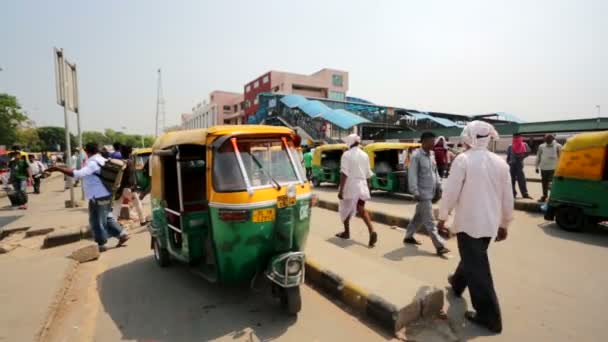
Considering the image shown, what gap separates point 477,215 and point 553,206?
4.91m

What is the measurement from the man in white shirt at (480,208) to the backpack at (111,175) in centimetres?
522

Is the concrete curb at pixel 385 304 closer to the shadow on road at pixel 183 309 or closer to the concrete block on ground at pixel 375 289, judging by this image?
the concrete block on ground at pixel 375 289

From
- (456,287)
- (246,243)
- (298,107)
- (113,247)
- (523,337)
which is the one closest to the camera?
(523,337)

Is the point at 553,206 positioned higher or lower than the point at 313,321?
higher

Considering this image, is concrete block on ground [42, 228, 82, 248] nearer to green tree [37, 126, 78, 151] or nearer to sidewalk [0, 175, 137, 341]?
sidewalk [0, 175, 137, 341]

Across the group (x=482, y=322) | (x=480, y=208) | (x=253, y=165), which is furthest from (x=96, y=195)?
(x=482, y=322)

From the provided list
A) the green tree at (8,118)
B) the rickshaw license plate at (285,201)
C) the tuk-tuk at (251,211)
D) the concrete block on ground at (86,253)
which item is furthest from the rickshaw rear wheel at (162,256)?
the green tree at (8,118)

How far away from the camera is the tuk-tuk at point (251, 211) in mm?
3152

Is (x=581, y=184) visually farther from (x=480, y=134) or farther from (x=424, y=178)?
(x=480, y=134)

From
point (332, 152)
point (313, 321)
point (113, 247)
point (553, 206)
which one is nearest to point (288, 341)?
point (313, 321)

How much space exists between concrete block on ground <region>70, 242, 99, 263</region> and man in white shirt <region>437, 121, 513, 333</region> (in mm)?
5482

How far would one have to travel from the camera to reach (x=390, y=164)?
36.9 ft

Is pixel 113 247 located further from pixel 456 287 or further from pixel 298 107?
pixel 298 107

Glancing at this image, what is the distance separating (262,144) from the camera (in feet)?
12.1
